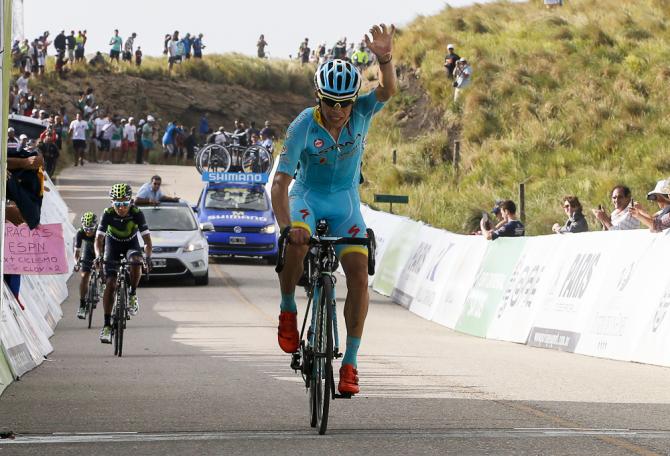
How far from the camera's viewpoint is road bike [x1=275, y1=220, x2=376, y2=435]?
878 centimetres

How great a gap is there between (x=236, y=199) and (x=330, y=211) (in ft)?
81.1

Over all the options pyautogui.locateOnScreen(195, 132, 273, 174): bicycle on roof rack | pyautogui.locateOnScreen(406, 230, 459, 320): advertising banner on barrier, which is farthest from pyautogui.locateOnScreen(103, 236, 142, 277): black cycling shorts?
pyautogui.locateOnScreen(195, 132, 273, 174): bicycle on roof rack

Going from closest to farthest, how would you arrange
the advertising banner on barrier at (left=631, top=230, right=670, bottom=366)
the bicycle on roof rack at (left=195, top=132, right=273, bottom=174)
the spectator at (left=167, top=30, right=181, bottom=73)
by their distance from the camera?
the advertising banner on barrier at (left=631, top=230, right=670, bottom=366) < the bicycle on roof rack at (left=195, top=132, right=273, bottom=174) < the spectator at (left=167, top=30, right=181, bottom=73)

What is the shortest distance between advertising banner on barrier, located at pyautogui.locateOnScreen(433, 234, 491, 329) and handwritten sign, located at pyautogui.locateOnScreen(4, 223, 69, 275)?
27.6 feet

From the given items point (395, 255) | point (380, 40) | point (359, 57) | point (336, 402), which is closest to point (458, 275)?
point (395, 255)

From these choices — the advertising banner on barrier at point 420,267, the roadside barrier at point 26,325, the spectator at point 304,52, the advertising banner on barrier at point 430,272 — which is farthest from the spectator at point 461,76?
the roadside barrier at point 26,325

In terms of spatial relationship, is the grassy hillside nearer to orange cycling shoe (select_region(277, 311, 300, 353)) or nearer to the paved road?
the paved road

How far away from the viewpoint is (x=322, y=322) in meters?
8.92

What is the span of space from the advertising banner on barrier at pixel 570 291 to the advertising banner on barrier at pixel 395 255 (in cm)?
846

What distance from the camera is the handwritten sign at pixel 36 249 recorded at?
46.4 ft

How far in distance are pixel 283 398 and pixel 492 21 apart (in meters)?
54.3

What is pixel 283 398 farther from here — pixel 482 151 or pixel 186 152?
pixel 186 152

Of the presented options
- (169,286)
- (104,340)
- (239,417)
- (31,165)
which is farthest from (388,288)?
(239,417)

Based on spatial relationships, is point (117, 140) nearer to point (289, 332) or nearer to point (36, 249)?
point (36, 249)
